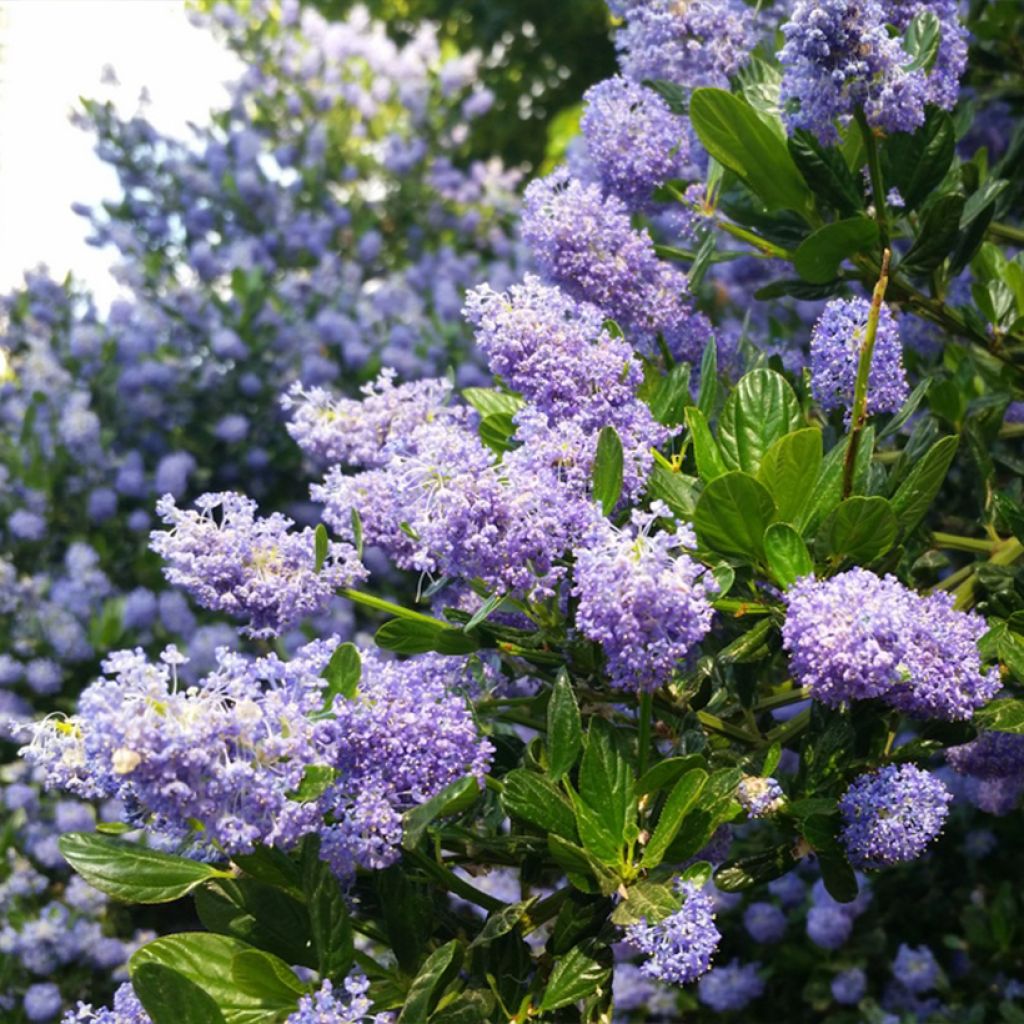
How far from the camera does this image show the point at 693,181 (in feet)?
8.59

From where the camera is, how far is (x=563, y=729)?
150cm

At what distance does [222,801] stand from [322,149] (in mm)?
5671

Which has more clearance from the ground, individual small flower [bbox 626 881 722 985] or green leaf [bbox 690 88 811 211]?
green leaf [bbox 690 88 811 211]

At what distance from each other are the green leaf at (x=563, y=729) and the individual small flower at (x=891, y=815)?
344mm

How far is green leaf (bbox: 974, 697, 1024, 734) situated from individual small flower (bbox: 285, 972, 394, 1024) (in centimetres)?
78

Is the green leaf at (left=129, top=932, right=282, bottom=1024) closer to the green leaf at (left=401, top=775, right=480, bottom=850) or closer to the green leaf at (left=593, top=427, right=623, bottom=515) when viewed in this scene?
the green leaf at (left=401, top=775, right=480, bottom=850)

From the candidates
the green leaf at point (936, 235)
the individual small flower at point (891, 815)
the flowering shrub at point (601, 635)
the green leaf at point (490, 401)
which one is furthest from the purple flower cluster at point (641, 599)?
the green leaf at point (936, 235)

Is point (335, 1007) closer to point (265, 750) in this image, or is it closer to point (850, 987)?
point (265, 750)

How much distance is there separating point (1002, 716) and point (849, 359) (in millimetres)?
485

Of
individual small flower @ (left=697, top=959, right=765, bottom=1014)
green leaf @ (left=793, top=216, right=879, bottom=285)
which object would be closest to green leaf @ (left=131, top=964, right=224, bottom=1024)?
green leaf @ (left=793, top=216, right=879, bottom=285)

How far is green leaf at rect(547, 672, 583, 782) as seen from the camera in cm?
149

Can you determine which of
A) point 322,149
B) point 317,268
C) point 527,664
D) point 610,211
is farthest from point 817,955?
point 322,149

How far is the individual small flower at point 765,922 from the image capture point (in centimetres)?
327

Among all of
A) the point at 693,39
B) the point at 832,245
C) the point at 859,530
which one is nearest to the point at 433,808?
the point at 859,530
